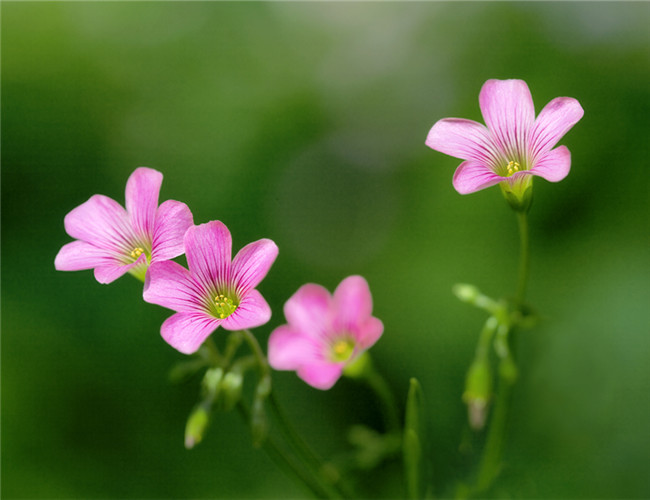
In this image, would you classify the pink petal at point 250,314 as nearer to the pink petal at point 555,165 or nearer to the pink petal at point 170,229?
the pink petal at point 170,229

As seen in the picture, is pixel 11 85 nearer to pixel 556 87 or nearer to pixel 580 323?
pixel 556 87

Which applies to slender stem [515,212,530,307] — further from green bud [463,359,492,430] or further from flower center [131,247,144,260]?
flower center [131,247,144,260]

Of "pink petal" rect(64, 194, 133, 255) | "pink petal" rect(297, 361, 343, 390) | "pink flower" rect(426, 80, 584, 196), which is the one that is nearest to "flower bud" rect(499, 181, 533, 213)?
"pink flower" rect(426, 80, 584, 196)

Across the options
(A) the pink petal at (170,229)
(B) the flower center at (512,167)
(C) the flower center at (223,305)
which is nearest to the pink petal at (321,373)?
(C) the flower center at (223,305)

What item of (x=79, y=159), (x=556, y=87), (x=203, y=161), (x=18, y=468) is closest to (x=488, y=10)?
(x=556, y=87)

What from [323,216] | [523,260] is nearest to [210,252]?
[523,260]

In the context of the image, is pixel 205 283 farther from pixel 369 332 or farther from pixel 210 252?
pixel 369 332
